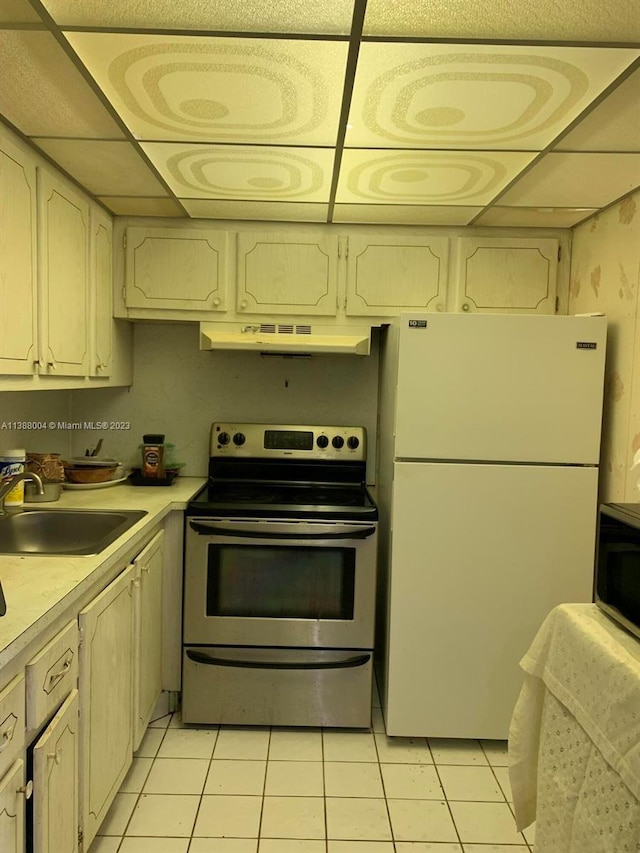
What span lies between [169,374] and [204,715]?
5.07 ft

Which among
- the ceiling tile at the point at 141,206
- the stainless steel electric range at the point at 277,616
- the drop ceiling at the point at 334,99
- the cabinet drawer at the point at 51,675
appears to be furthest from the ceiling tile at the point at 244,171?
the cabinet drawer at the point at 51,675

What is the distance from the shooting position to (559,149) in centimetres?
173

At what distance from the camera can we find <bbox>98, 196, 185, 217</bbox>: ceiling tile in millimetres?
2301

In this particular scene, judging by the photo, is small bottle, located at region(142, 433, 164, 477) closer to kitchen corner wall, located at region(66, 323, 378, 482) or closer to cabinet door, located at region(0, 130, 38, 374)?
kitchen corner wall, located at region(66, 323, 378, 482)

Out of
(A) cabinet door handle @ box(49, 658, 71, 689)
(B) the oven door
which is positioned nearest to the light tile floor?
(B) the oven door

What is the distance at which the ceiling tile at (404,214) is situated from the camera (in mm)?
2295

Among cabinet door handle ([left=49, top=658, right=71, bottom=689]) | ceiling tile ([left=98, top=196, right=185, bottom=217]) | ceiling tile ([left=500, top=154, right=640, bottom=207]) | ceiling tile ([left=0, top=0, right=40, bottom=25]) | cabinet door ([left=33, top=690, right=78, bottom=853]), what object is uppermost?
ceiling tile ([left=98, top=196, right=185, bottom=217])

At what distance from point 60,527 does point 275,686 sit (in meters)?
1.01

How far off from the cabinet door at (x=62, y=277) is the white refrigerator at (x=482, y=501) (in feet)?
3.89

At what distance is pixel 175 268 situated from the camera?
253 cm

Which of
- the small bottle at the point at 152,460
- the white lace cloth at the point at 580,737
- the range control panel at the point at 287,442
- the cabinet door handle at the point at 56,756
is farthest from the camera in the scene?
the range control panel at the point at 287,442

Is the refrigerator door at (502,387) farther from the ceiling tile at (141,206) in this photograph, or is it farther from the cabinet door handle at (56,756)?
the cabinet door handle at (56,756)

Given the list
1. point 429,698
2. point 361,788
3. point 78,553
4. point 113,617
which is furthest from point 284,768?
point 78,553

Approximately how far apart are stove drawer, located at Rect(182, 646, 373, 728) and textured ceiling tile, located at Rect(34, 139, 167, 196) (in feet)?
5.79
